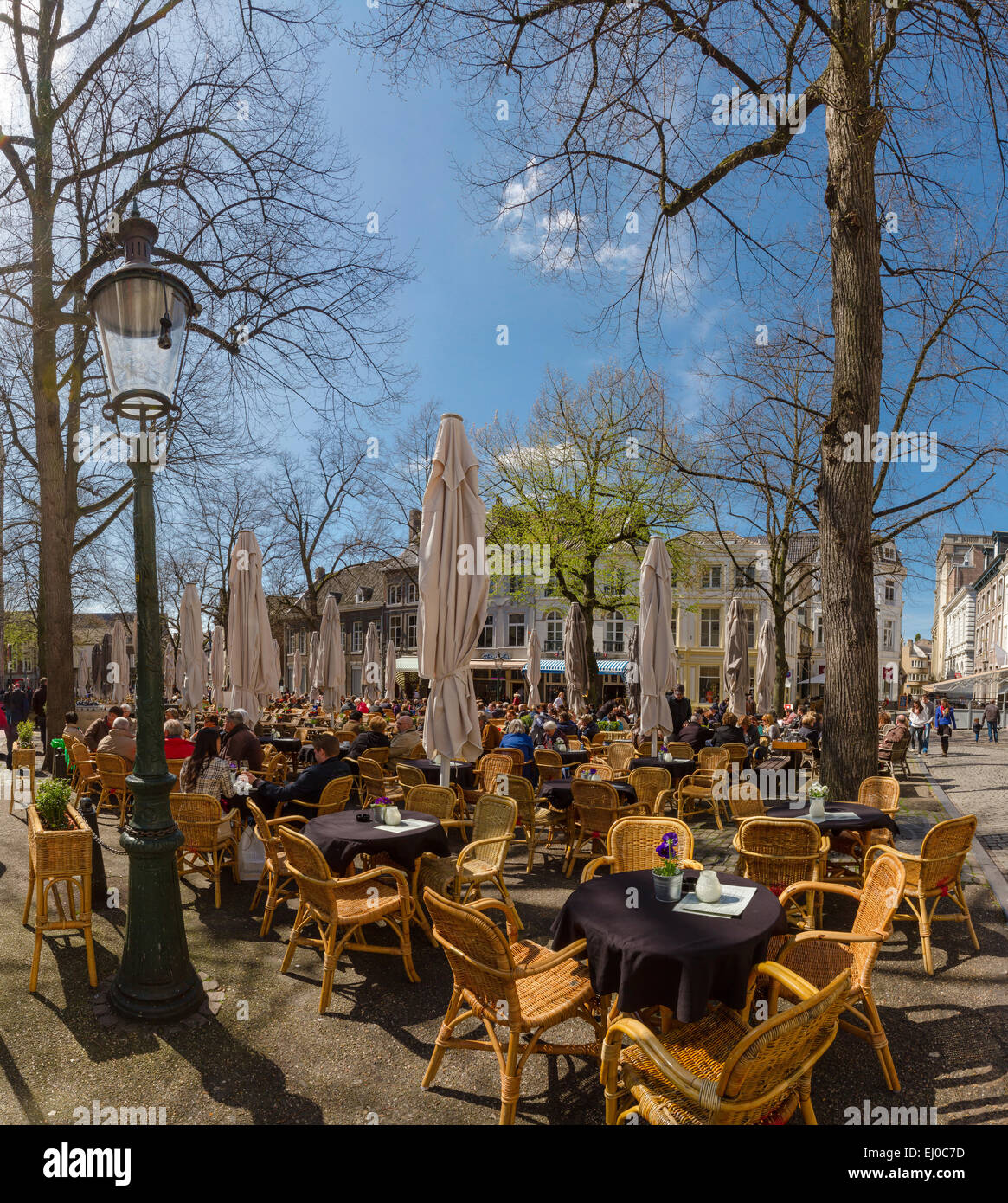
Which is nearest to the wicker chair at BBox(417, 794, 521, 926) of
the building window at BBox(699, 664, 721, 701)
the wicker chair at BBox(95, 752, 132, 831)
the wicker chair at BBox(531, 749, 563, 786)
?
the wicker chair at BBox(531, 749, 563, 786)

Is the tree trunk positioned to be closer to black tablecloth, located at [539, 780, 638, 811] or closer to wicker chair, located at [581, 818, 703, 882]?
black tablecloth, located at [539, 780, 638, 811]

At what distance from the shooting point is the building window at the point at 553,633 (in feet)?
139

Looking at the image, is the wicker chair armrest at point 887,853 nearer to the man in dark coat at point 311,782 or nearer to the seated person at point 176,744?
the man in dark coat at point 311,782

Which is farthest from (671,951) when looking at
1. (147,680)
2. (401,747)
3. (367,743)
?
(367,743)

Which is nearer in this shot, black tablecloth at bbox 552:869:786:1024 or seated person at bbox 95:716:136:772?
black tablecloth at bbox 552:869:786:1024

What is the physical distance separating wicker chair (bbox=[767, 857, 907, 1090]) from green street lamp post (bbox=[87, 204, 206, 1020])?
11.3 ft

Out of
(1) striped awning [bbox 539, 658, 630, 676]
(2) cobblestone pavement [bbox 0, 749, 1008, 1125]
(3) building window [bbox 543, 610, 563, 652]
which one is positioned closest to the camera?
(2) cobblestone pavement [bbox 0, 749, 1008, 1125]

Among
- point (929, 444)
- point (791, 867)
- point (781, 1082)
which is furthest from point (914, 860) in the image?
point (929, 444)

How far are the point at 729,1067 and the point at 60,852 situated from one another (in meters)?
4.26

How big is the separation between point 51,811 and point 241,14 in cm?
811

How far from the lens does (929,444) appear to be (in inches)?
437

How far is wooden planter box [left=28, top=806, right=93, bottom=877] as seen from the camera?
15.0 feet

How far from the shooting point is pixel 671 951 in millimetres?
3182
